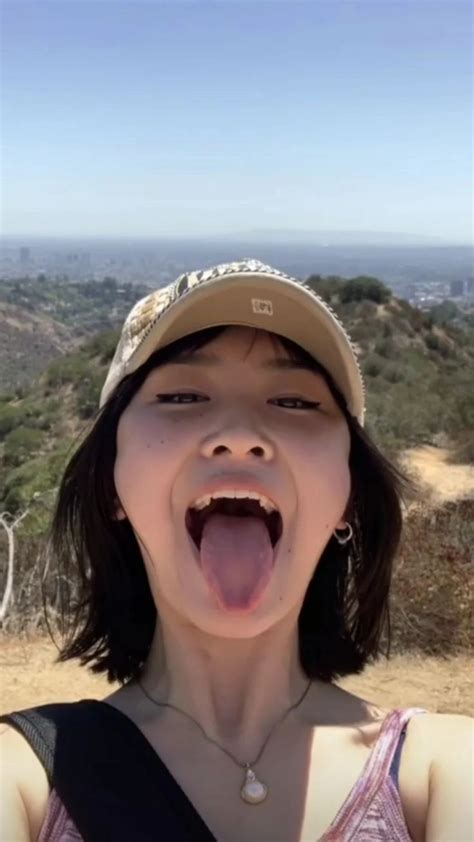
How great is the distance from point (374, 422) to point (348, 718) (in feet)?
43.7

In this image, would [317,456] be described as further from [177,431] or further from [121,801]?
[121,801]

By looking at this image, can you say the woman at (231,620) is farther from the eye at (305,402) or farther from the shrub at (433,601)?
the shrub at (433,601)

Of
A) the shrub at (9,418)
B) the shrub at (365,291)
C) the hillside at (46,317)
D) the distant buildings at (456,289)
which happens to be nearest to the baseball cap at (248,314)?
the shrub at (9,418)

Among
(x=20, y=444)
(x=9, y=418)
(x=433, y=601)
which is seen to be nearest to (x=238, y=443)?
(x=433, y=601)

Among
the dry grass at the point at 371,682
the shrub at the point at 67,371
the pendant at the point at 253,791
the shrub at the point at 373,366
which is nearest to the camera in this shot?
the pendant at the point at 253,791

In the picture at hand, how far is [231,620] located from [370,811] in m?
0.27

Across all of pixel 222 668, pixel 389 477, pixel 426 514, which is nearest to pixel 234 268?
pixel 389 477

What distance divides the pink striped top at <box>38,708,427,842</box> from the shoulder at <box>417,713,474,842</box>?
0.04 metres

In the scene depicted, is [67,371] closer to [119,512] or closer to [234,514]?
[119,512]

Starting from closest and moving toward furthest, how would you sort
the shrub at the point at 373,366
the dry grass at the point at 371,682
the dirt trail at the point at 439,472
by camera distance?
the dry grass at the point at 371,682 → the dirt trail at the point at 439,472 → the shrub at the point at 373,366

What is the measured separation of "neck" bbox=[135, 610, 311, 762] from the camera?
4.17 ft

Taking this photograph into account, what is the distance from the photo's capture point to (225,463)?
1186 millimetres

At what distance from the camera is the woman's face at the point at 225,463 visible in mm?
1184

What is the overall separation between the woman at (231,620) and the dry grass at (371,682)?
13.2 ft
